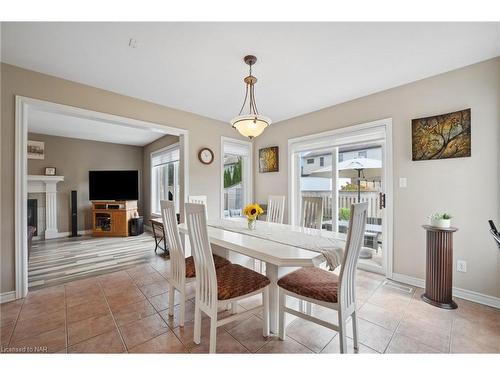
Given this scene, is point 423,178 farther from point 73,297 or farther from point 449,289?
point 73,297

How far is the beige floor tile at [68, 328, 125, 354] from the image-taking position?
1.51 meters

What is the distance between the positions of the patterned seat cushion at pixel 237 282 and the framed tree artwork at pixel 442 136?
7.53ft

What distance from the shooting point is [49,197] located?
5016 millimetres

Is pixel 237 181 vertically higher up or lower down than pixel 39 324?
higher up

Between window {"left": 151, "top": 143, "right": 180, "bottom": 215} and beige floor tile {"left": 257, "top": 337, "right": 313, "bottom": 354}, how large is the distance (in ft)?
12.5

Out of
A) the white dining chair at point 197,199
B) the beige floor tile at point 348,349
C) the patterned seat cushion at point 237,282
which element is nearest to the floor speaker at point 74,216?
the white dining chair at point 197,199

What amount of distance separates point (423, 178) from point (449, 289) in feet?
3.79

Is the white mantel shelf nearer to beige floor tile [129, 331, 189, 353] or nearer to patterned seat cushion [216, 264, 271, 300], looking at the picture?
beige floor tile [129, 331, 189, 353]

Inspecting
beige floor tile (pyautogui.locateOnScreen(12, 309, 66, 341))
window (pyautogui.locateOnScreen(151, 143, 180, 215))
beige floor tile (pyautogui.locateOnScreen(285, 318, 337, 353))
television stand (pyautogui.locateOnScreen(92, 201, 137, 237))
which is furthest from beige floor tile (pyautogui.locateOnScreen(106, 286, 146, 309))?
television stand (pyautogui.locateOnScreen(92, 201, 137, 237))

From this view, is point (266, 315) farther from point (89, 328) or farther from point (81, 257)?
point (81, 257)

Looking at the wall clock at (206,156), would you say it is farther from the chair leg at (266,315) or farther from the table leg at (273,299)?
the chair leg at (266,315)

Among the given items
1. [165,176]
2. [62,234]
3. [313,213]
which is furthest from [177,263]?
[62,234]

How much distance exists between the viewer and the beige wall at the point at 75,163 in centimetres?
509

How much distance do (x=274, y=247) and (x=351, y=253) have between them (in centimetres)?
51
